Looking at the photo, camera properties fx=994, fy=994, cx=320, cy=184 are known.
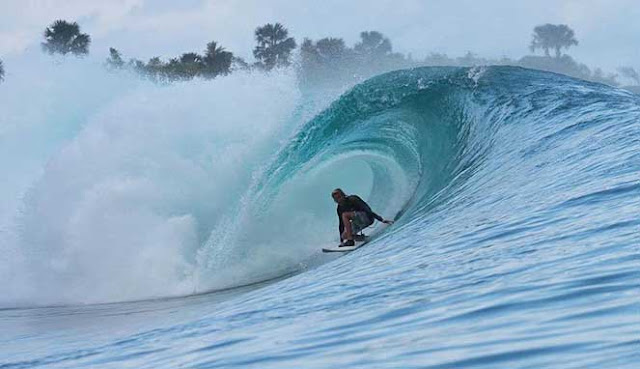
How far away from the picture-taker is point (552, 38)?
145125 mm

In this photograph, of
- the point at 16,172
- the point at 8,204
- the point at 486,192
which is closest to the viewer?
the point at 486,192

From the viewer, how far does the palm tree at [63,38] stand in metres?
70.0

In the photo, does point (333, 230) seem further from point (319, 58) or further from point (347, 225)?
point (319, 58)

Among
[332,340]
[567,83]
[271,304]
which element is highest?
[567,83]

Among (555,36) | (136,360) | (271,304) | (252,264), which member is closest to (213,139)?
(252,264)

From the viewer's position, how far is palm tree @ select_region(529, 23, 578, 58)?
5699 inches

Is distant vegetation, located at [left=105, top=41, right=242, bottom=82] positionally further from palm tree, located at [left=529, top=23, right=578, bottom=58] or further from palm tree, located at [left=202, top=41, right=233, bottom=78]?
palm tree, located at [left=529, top=23, right=578, bottom=58]

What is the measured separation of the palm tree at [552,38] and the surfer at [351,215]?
136610mm

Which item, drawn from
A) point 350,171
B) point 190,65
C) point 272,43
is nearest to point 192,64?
point 190,65

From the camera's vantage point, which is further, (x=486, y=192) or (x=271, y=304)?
(x=486, y=192)

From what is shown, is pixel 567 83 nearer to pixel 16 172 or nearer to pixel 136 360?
pixel 136 360

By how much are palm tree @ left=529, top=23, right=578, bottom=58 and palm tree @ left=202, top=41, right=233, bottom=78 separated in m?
84.2

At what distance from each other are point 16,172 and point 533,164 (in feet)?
56.1

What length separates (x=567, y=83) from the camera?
15727 mm
